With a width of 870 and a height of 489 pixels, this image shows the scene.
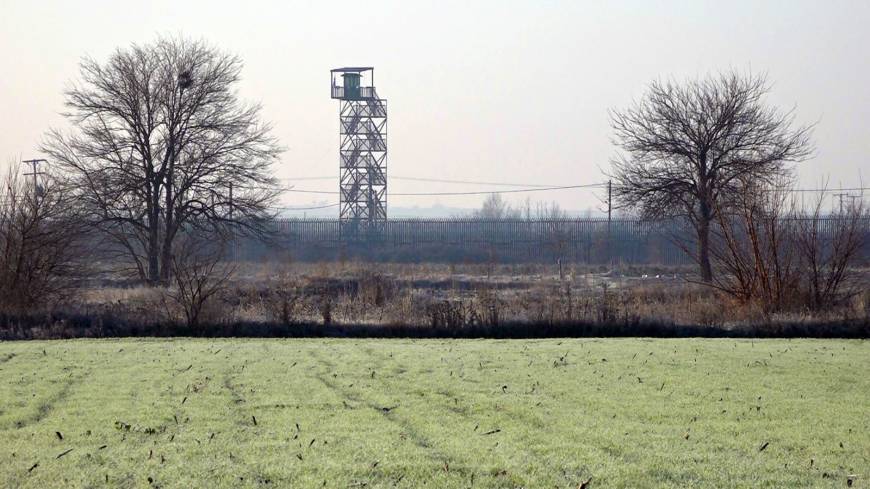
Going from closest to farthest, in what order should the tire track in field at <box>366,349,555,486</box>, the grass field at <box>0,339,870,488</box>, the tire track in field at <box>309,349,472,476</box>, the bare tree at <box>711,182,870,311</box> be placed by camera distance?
1. the grass field at <box>0,339,870,488</box>
2. the tire track in field at <box>309,349,472,476</box>
3. the tire track in field at <box>366,349,555,486</box>
4. the bare tree at <box>711,182,870,311</box>

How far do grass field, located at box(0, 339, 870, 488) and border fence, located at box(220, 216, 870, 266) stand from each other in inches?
1539

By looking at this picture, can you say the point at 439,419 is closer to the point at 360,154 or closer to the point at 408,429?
the point at 408,429

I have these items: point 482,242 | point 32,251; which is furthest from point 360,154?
point 32,251

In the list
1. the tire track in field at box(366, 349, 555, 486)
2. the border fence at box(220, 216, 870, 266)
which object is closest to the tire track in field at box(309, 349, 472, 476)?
the tire track in field at box(366, 349, 555, 486)

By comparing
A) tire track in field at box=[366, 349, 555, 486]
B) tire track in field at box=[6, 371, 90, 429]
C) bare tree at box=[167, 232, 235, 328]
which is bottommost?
tire track in field at box=[366, 349, 555, 486]

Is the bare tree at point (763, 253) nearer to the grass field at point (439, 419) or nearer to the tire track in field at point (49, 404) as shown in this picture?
the grass field at point (439, 419)

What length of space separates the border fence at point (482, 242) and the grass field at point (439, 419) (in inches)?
1539

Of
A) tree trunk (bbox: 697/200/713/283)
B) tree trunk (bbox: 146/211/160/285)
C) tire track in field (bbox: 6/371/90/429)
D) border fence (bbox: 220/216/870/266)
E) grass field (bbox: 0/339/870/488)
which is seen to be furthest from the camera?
border fence (bbox: 220/216/870/266)

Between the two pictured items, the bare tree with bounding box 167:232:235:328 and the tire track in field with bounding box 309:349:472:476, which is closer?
A: the tire track in field with bounding box 309:349:472:476

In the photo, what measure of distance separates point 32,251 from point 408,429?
62.8 ft

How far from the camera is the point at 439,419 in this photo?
862 cm

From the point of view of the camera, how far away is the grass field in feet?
22.0

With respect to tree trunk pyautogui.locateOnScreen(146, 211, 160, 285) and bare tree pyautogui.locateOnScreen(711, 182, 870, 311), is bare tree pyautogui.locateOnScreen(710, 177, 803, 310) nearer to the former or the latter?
bare tree pyautogui.locateOnScreen(711, 182, 870, 311)

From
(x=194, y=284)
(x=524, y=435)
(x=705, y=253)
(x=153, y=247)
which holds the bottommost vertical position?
(x=524, y=435)
